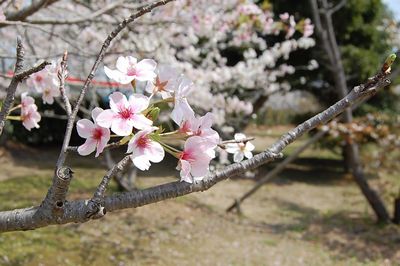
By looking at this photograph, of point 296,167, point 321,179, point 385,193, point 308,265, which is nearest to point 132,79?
point 308,265

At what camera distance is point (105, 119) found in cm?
103

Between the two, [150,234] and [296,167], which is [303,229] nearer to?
[150,234]

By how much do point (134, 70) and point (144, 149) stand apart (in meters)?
0.24

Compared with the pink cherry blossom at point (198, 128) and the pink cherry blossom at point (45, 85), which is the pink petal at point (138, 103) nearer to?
the pink cherry blossom at point (198, 128)

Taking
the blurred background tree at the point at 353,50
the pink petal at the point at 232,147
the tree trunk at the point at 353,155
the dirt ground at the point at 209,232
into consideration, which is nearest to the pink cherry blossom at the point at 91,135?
the pink petal at the point at 232,147

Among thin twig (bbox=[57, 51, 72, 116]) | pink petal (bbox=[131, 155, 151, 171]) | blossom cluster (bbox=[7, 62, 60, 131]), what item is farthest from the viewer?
blossom cluster (bbox=[7, 62, 60, 131])

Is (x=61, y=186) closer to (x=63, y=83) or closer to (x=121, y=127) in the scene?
(x=121, y=127)

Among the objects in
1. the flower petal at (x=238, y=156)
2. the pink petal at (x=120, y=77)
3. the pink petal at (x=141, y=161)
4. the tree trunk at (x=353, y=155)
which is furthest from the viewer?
the tree trunk at (x=353, y=155)

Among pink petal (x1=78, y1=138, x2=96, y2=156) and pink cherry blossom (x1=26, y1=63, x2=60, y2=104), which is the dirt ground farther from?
pink petal (x1=78, y1=138, x2=96, y2=156)

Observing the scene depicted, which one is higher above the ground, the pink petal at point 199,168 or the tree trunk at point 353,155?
the tree trunk at point 353,155

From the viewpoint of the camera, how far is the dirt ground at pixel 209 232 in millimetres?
4648

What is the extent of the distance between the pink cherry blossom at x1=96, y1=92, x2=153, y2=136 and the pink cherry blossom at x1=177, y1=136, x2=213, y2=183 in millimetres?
111

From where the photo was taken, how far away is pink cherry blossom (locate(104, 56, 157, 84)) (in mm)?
1153

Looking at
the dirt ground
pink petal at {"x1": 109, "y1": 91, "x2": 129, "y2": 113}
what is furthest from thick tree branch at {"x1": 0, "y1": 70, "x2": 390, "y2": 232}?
the dirt ground
